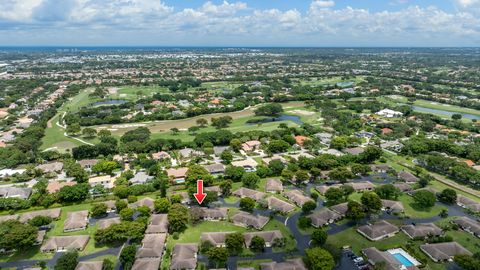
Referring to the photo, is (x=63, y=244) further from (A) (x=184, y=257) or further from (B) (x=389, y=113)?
(B) (x=389, y=113)

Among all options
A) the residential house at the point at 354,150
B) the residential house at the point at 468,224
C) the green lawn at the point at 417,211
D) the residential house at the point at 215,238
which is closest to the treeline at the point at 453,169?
the residential house at the point at 354,150

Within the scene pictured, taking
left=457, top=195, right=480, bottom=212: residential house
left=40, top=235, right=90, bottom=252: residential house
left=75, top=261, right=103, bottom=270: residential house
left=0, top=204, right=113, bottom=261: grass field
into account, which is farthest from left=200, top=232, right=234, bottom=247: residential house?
left=457, top=195, right=480, bottom=212: residential house

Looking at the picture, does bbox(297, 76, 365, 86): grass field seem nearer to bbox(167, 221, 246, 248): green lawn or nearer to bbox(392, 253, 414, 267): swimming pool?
bbox(167, 221, 246, 248): green lawn

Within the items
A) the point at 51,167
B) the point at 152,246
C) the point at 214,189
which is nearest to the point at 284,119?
the point at 214,189

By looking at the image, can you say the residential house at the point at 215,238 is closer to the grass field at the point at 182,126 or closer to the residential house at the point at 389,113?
the grass field at the point at 182,126

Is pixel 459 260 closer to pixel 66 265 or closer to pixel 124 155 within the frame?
pixel 66 265
